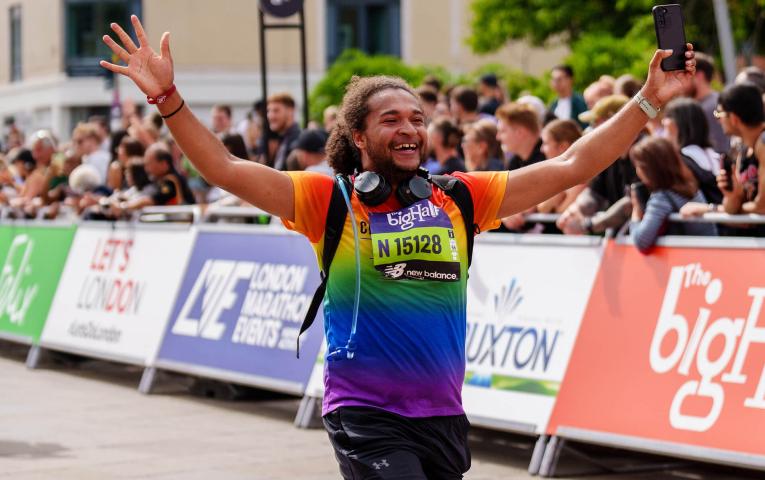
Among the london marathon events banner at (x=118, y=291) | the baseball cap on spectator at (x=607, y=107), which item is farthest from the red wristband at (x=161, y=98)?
the london marathon events banner at (x=118, y=291)

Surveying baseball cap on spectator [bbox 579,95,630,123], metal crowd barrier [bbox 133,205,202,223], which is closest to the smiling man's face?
baseball cap on spectator [bbox 579,95,630,123]

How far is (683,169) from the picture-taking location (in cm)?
880

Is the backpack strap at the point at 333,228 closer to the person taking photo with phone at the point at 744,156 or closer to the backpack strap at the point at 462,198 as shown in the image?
the backpack strap at the point at 462,198

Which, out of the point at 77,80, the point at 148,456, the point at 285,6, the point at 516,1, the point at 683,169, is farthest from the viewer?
the point at 77,80

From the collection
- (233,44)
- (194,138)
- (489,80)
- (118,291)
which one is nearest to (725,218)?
(194,138)

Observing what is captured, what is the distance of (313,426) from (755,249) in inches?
149

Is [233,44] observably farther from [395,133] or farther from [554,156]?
[395,133]

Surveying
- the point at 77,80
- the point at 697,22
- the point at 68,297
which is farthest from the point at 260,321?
the point at 77,80

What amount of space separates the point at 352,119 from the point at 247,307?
6.34 metres

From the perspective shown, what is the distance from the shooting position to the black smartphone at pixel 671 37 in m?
5.04

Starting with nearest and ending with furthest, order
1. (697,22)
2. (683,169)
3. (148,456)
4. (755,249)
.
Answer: (755,249), (683,169), (148,456), (697,22)

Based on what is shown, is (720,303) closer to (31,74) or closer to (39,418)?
(39,418)

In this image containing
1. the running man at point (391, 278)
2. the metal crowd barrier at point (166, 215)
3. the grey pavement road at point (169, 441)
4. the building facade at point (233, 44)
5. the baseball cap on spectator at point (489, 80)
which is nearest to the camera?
the running man at point (391, 278)

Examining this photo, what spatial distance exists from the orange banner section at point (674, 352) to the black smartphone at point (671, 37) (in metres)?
3.21
